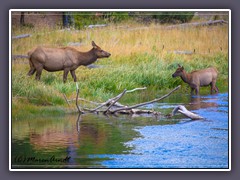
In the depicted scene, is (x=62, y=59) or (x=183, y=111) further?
(x=62, y=59)

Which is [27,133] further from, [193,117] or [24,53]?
[193,117]

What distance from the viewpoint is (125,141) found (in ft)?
41.3

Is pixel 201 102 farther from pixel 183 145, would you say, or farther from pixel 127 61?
pixel 127 61

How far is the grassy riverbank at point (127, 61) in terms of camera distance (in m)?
12.8

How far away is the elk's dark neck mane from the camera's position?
12961 mm

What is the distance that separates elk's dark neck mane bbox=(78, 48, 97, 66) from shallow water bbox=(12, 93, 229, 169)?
0.68m

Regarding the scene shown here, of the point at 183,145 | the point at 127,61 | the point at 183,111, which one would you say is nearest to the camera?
the point at 183,145

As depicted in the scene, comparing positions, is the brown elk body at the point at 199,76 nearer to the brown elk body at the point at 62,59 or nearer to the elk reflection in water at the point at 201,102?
the elk reflection in water at the point at 201,102

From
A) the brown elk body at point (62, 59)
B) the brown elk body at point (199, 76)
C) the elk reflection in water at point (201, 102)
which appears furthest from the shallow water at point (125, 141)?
the brown elk body at point (62, 59)

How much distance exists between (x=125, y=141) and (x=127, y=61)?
111 cm

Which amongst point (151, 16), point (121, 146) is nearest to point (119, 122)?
point (121, 146)

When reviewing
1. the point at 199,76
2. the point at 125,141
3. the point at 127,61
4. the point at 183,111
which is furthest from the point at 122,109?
the point at 199,76

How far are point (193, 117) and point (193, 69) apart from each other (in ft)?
2.14

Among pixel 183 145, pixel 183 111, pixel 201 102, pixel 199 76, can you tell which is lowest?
pixel 183 145
